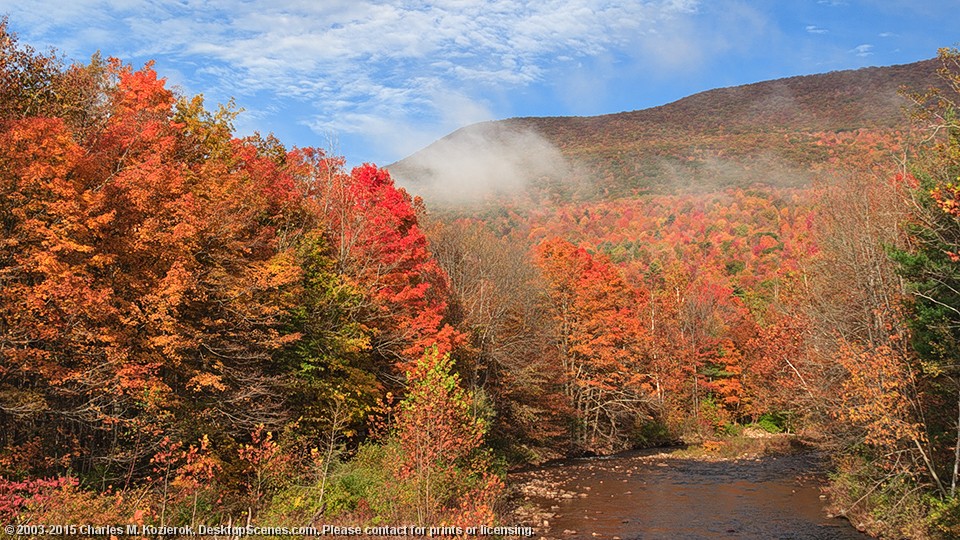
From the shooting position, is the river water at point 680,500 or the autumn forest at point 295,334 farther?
the river water at point 680,500

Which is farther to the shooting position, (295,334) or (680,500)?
(680,500)

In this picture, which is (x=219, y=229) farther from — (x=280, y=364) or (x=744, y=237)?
(x=744, y=237)

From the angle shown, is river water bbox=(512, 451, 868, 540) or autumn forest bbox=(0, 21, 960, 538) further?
river water bbox=(512, 451, 868, 540)

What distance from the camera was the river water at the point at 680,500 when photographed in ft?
70.5

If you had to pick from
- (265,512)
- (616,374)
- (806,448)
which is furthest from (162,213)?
(806,448)

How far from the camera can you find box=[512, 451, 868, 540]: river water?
21.5 metres

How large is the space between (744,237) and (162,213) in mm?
99927

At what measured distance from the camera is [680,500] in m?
27.0

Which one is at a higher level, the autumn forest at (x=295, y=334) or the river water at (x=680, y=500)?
the autumn forest at (x=295, y=334)

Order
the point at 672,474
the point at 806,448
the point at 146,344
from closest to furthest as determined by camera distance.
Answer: the point at 146,344 → the point at 672,474 → the point at 806,448

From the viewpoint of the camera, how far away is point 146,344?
725 inches

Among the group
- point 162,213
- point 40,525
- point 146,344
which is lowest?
point 40,525

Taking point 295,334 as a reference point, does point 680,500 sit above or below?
below

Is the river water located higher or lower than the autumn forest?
lower
